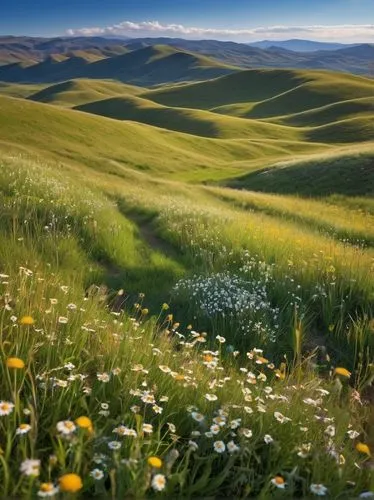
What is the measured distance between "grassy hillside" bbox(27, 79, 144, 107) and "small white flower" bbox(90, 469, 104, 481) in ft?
520

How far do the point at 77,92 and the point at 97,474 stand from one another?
17802 cm

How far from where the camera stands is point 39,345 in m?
3.63

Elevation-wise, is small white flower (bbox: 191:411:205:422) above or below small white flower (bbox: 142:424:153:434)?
below

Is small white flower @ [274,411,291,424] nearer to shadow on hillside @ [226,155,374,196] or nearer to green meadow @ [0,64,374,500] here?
green meadow @ [0,64,374,500]

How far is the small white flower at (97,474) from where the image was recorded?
8.61 feet

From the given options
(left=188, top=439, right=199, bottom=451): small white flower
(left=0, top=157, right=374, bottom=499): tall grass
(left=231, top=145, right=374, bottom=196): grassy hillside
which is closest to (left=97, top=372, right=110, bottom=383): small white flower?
(left=0, top=157, right=374, bottom=499): tall grass

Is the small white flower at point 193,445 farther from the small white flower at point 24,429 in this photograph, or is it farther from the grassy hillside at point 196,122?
the grassy hillside at point 196,122

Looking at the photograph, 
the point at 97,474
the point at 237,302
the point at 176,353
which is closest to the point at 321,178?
the point at 237,302

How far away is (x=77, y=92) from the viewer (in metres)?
168

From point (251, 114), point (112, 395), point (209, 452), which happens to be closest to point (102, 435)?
point (112, 395)

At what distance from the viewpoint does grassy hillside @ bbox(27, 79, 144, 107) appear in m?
159

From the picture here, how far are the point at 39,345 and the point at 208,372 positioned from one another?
140cm

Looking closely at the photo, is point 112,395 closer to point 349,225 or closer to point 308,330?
point 308,330

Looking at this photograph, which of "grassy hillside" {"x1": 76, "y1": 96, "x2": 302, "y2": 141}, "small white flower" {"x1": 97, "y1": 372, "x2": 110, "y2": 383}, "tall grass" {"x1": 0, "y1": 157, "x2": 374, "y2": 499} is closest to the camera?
"tall grass" {"x1": 0, "y1": 157, "x2": 374, "y2": 499}
